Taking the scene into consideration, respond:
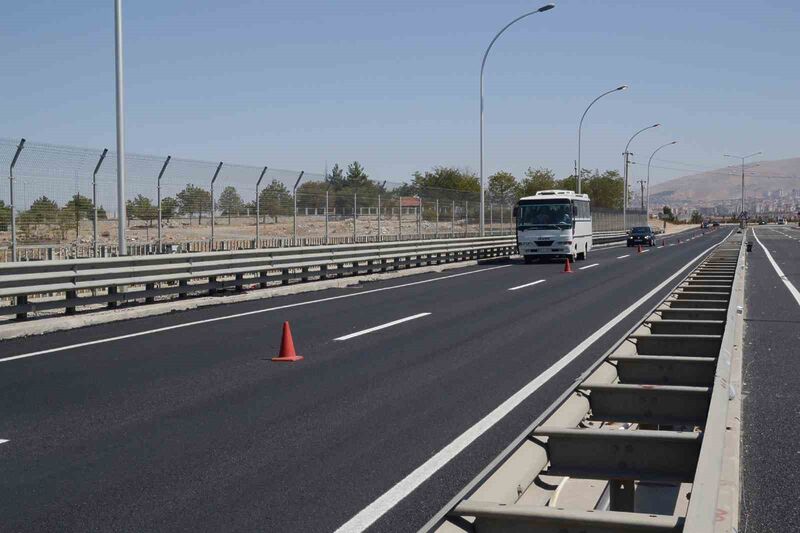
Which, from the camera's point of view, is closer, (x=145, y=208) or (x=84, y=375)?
(x=84, y=375)

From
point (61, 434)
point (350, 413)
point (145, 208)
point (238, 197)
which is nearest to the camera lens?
point (61, 434)

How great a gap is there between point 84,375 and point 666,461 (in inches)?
298

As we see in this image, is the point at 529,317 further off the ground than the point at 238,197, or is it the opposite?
the point at 238,197

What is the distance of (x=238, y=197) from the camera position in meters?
24.6

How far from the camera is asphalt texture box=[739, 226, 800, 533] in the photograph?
508 cm

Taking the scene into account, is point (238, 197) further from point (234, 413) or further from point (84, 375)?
point (234, 413)

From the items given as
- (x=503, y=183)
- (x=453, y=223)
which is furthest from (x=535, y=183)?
(x=453, y=223)

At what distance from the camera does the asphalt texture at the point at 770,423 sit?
200 inches

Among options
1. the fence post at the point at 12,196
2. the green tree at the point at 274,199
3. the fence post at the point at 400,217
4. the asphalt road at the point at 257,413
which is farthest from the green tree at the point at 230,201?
the fence post at the point at 400,217

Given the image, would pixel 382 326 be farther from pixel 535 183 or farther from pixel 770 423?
pixel 535 183

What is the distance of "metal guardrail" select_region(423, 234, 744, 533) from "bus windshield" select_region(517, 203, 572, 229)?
95.7ft

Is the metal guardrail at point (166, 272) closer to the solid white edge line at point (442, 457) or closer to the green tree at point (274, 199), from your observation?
the green tree at point (274, 199)

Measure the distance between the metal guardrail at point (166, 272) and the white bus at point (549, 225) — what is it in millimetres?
7764

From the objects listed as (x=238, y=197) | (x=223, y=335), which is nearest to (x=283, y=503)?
(x=223, y=335)
